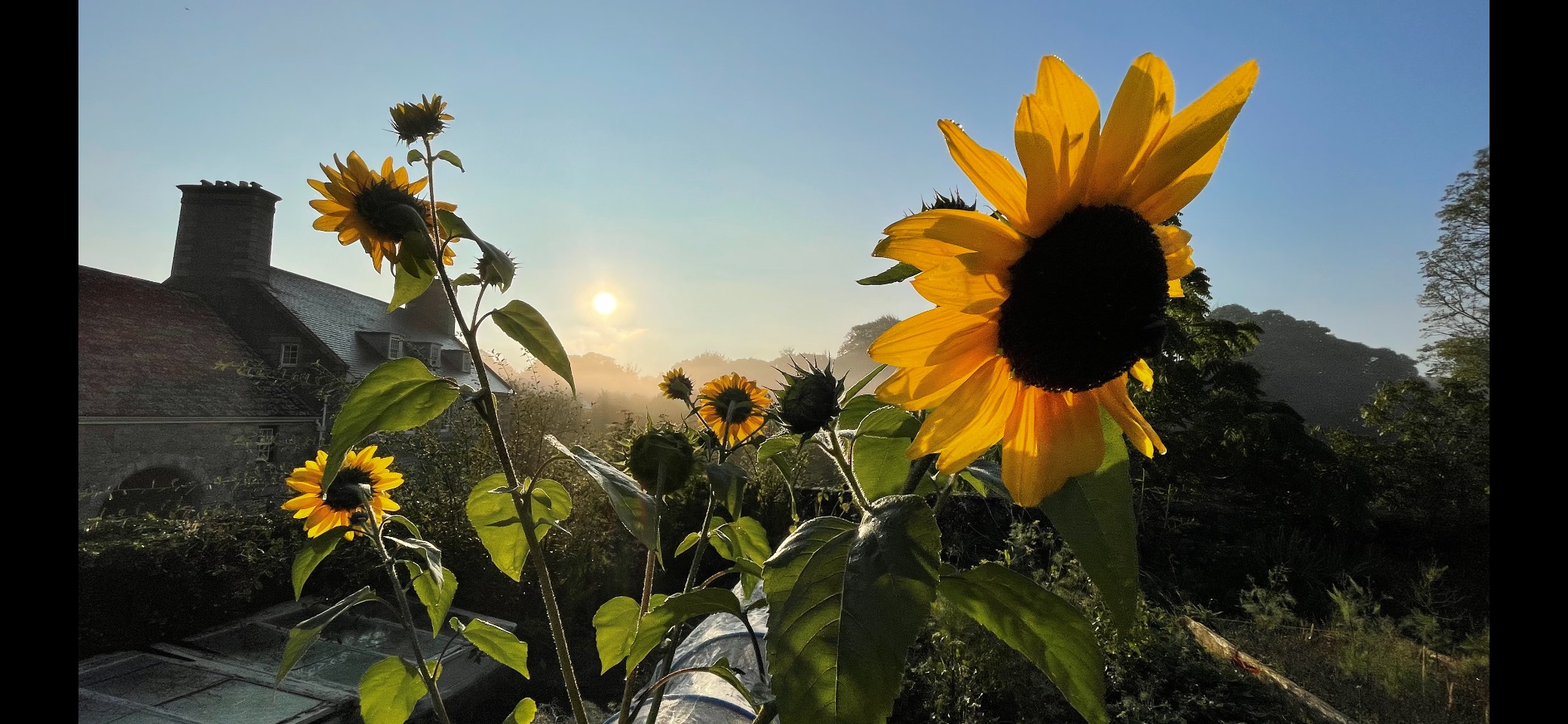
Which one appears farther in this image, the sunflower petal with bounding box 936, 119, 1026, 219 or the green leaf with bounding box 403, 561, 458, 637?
the green leaf with bounding box 403, 561, 458, 637

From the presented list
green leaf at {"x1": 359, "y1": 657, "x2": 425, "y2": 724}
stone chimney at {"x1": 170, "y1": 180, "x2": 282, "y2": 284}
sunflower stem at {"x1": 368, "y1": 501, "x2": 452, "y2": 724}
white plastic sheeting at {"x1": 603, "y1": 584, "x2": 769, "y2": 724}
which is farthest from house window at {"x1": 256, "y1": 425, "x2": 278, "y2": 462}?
green leaf at {"x1": 359, "y1": 657, "x2": 425, "y2": 724}

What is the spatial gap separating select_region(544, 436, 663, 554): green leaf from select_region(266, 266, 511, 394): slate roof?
29.8 feet

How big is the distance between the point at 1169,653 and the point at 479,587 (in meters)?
3.50

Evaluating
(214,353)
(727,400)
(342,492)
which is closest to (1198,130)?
(727,400)

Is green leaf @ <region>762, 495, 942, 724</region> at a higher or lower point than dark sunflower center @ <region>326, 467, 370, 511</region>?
higher

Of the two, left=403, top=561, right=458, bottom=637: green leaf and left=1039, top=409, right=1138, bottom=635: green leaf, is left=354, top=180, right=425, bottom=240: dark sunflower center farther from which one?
left=1039, top=409, right=1138, bottom=635: green leaf

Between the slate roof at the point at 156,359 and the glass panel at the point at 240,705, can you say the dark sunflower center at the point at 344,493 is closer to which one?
the glass panel at the point at 240,705

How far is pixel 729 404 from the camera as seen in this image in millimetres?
740

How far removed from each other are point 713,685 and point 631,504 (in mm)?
786

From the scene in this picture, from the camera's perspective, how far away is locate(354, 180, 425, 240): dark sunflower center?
1.75 feet

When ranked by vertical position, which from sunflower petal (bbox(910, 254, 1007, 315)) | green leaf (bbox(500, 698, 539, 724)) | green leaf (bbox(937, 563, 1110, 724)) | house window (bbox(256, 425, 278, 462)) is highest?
sunflower petal (bbox(910, 254, 1007, 315))

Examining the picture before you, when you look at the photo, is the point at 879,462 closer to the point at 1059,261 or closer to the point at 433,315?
the point at 1059,261
